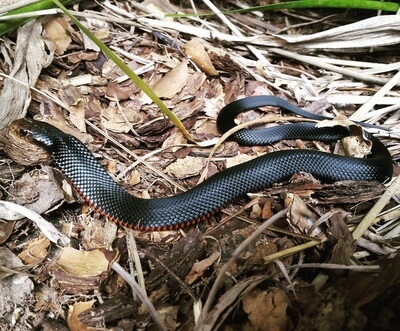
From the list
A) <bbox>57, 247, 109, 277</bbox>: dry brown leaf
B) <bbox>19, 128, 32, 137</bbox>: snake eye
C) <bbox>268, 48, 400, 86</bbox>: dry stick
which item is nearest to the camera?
<bbox>57, 247, 109, 277</bbox>: dry brown leaf

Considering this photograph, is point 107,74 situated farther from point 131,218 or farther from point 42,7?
point 131,218

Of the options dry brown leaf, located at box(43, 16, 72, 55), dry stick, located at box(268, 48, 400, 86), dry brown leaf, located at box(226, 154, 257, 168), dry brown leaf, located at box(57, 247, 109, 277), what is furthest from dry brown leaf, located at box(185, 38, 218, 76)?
dry brown leaf, located at box(57, 247, 109, 277)

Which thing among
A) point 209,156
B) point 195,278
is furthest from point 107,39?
point 195,278

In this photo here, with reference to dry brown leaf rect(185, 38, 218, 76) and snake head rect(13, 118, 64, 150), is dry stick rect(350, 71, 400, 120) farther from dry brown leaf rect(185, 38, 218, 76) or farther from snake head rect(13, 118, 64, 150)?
snake head rect(13, 118, 64, 150)

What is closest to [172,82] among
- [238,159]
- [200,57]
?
[200,57]

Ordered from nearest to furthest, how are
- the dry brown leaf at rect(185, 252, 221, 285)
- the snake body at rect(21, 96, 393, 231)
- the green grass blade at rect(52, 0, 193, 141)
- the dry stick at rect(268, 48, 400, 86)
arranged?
1. the dry brown leaf at rect(185, 252, 221, 285)
2. the green grass blade at rect(52, 0, 193, 141)
3. the snake body at rect(21, 96, 393, 231)
4. the dry stick at rect(268, 48, 400, 86)

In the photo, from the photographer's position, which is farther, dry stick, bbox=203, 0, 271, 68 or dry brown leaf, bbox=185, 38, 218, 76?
dry stick, bbox=203, 0, 271, 68
